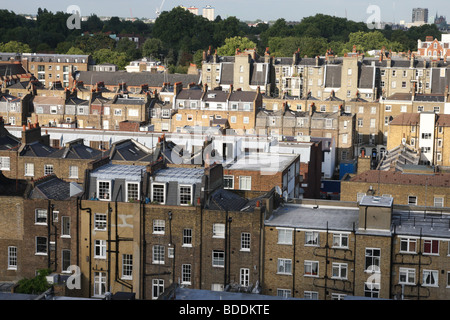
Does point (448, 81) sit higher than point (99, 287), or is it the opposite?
point (448, 81)

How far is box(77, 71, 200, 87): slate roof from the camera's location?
385 feet

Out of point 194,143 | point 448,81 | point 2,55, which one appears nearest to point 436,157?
point 194,143

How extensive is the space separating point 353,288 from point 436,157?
38.1 meters

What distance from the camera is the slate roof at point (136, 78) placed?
117375 millimetres

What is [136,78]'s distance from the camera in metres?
118

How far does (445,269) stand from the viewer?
34406mm

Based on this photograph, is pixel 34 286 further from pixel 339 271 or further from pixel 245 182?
pixel 245 182

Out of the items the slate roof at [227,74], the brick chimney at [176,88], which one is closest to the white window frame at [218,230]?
the brick chimney at [176,88]

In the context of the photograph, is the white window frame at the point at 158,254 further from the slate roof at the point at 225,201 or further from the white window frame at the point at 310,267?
the white window frame at the point at 310,267

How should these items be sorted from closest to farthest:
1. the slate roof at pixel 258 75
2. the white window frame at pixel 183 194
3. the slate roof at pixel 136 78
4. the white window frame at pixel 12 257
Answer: the white window frame at pixel 183 194 → the white window frame at pixel 12 257 → the slate roof at pixel 258 75 → the slate roof at pixel 136 78

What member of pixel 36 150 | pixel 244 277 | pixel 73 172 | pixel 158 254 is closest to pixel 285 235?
pixel 244 277

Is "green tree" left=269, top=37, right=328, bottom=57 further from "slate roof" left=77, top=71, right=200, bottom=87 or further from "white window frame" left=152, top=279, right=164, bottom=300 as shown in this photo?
"white window frame" left=152, top=279, right=164, bottom=300

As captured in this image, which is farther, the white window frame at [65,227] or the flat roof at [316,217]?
the white window frame at [65,227]
